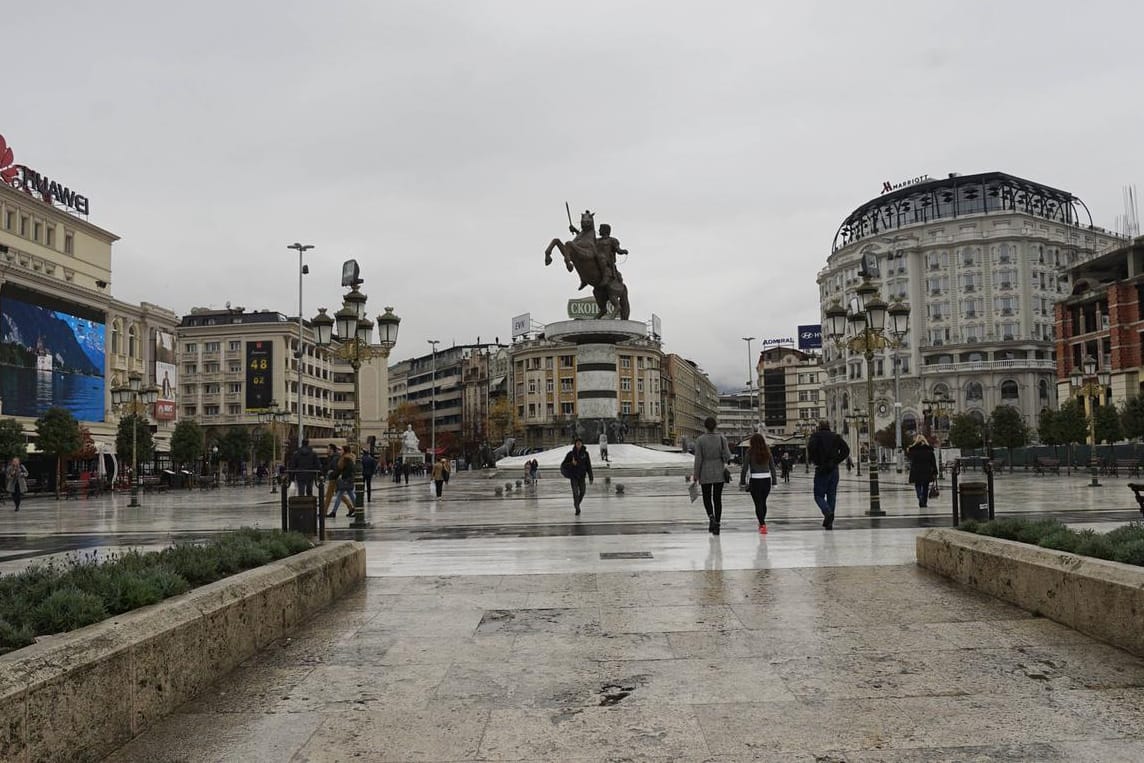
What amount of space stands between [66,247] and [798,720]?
7036cm

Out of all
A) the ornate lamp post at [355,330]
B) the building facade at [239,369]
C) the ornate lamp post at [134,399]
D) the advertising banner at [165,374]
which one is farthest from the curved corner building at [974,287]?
the ornate lamp post at [355,330]

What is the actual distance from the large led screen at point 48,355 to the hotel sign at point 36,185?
292 inches

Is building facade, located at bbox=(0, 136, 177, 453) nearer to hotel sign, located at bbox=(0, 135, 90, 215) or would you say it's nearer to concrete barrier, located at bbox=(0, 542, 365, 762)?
hotel sign, located at bbox=(0, 135, 90, 215)

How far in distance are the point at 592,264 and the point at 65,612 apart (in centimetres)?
3937

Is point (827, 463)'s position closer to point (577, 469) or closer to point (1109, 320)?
point (577, 469)

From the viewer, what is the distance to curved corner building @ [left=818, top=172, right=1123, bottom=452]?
341 feet

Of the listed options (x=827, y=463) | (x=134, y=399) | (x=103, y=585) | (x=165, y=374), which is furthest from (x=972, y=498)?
(x=165, y=374)

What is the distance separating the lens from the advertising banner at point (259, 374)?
96938 millimetres

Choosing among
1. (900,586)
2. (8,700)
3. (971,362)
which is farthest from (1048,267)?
(8,700)

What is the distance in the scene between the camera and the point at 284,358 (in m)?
99.5

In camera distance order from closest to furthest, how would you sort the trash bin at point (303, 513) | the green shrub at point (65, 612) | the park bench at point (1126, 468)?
the green shrub at point (65, 612) < the trash bin at point (303, 513) < the park bench at point (1126, 468)

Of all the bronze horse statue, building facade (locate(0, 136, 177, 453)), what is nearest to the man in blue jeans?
the bronze horse statue

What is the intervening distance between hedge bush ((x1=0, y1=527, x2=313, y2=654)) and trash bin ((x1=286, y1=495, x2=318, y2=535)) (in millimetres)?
4192

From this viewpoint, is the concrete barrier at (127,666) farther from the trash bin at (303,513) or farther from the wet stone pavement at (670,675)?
the trash bin at (303,513)
